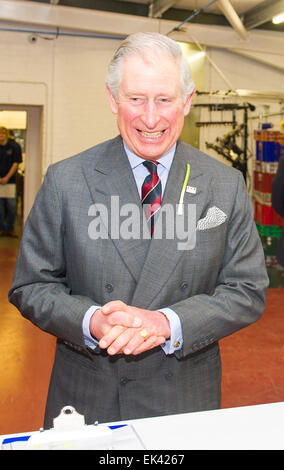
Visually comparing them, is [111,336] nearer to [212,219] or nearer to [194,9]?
[212,219]

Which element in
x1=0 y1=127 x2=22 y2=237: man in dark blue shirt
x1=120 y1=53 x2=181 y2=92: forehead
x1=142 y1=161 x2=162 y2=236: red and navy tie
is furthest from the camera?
x1=0 y1=127 x2=22 y2=237: man in dark blue shirt

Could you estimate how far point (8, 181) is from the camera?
10492 millimetres

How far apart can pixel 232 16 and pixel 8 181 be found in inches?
198

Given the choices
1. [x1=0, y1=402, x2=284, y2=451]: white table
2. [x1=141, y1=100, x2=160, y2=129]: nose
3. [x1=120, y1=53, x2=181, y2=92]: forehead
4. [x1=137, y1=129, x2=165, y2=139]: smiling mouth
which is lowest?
[x1=0, y1=402, x2=284, y2=451]: white table

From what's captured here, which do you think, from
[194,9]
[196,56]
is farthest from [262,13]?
[196,56]

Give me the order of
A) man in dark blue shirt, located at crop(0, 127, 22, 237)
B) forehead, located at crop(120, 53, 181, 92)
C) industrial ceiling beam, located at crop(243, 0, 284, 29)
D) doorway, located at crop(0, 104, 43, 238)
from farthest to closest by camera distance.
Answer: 1. man in dark blue shirt, located at crop(0, 127, 22, 237)
2. doorway, located at crop(0, 104, 43, 238)
3. industrial ceiling beam, located at crop(243, 0, 284, 29)
4. forehead, located at crop(120, 53, 181, 92)

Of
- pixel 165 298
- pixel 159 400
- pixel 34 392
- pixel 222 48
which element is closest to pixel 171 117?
pixel 165 298

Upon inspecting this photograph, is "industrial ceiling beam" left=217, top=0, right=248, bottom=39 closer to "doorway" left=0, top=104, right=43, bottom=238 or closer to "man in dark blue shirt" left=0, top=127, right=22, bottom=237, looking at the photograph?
"doorway" left=0, top=104, right=43, bottom=238

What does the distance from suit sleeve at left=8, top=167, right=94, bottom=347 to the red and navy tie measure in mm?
253

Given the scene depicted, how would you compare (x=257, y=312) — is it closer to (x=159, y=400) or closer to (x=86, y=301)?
(x=159, y=400)

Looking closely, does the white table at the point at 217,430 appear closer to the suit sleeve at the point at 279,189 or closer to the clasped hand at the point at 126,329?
the clasped hand at the point at 126,329

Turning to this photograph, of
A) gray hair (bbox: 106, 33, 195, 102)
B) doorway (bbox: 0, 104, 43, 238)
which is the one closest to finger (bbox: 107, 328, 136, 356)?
gray hair (bbox: 106, 33, 195, 102)

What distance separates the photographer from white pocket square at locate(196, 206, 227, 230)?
1.60m

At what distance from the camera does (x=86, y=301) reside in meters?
1.56
